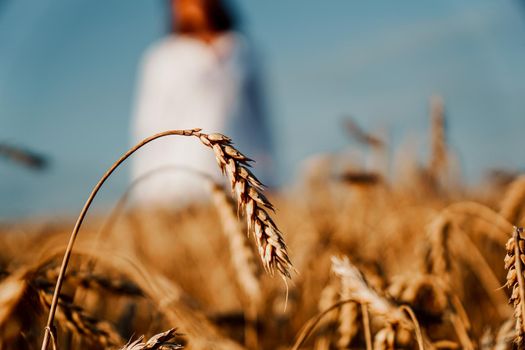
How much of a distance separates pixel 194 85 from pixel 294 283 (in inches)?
271

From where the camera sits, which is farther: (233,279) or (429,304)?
(233,279)

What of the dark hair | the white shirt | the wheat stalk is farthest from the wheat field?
the dark hair

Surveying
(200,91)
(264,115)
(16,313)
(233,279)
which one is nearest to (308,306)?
(233,279)

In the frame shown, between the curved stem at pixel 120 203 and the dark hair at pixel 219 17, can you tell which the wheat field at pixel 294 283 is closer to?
the curved stem at pixel 120 203

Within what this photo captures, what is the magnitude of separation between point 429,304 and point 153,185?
744 centimetres

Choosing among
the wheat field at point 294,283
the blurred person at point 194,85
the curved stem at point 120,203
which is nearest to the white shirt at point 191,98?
the blurred person at point 194,85

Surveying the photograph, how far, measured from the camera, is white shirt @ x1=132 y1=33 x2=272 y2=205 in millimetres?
7582

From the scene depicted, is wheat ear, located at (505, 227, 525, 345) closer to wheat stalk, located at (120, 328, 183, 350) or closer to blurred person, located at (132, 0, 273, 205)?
wheat stalk, located at (120, 328, 183, 350)

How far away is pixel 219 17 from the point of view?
27.1 feet

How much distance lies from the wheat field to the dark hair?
5622mm

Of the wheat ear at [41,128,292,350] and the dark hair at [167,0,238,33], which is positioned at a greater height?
the dark hair at [167,0,238,33]

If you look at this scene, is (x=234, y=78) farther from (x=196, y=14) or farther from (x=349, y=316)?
(x=349, y=316)

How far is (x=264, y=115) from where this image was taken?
9211 millimetres

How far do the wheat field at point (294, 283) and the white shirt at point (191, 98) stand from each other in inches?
183
